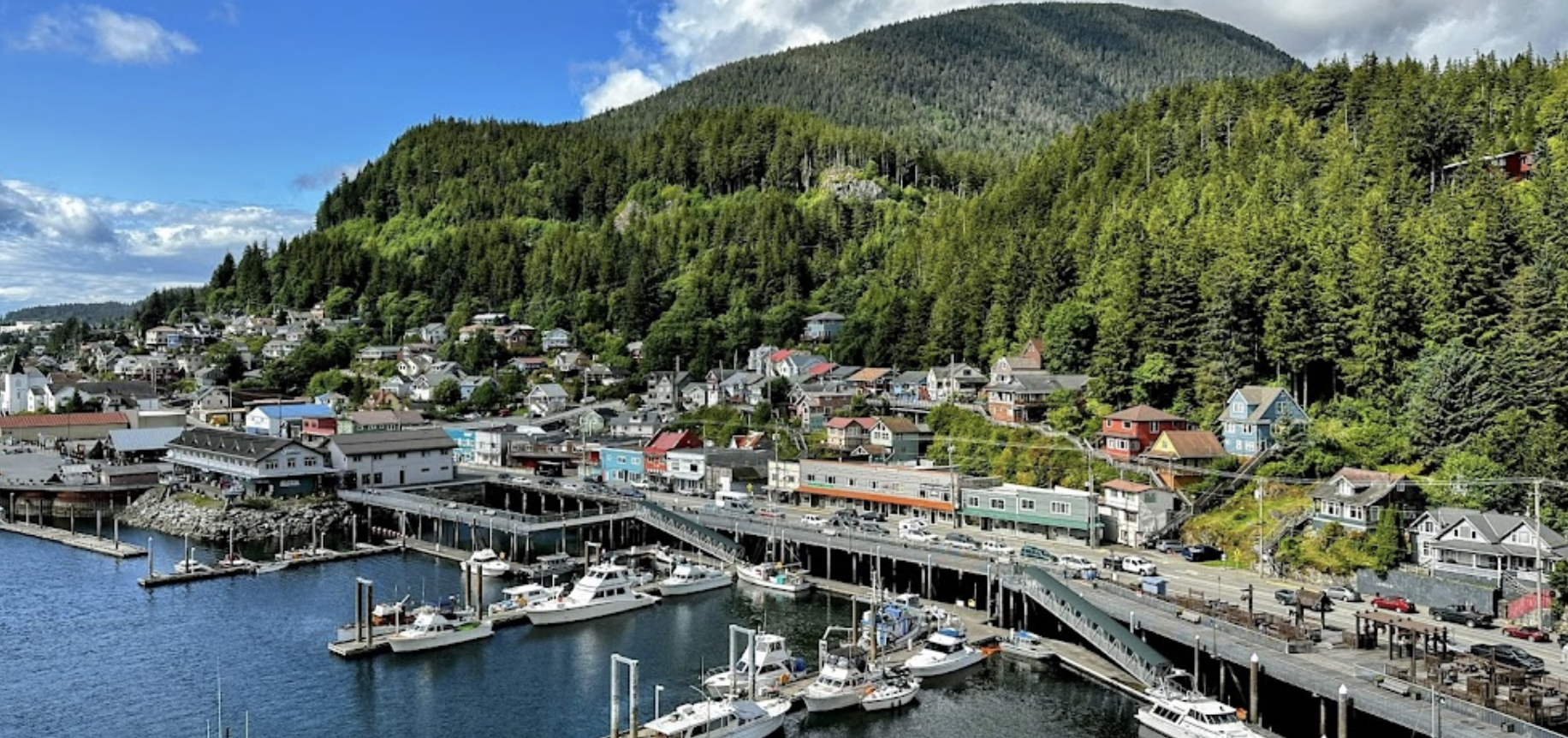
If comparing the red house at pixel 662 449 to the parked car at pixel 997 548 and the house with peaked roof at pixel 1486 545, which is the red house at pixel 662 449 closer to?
the parked car at pixel 997 548

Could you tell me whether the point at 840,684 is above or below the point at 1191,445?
below

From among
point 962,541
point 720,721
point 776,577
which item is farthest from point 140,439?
point 720,721

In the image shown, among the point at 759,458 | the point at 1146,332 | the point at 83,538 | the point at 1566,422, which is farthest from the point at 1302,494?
the point at 83,538

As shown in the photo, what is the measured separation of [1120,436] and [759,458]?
23.0 meters

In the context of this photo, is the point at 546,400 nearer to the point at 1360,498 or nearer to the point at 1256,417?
the point at 1256,417

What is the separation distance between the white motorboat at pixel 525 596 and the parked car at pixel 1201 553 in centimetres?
2618

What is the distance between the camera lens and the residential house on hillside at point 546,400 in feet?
314

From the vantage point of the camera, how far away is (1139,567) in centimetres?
4481

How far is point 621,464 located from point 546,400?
886 inches

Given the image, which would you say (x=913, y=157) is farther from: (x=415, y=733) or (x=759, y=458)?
(x=415, y=733)

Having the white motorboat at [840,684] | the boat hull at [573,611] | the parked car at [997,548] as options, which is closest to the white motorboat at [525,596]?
the boat hull at [573,611]

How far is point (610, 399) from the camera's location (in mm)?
99250

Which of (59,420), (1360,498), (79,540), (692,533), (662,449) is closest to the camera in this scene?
(1360,498)

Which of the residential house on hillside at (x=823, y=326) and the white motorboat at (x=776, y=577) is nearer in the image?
the white motorboat at (x=776, y=577)
